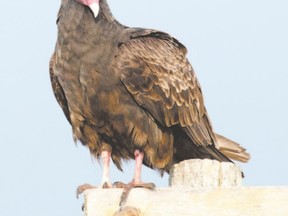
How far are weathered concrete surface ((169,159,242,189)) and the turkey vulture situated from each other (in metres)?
0.96

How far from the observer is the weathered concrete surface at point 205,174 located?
372 centimetres

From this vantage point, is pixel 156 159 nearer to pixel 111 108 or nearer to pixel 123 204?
pixel 111 108

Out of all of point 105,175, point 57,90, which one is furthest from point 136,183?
point 57,90

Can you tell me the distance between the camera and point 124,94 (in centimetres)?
507

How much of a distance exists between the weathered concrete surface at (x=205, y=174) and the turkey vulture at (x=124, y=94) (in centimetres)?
96

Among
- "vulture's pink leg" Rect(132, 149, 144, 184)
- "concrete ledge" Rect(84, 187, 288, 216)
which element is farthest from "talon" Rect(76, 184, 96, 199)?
"concrete ledge" Rect(84, 187, 288, 216)

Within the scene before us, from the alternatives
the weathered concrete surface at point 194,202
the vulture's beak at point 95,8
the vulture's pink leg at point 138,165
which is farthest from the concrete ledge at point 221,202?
the vulture's beak at point 95,8

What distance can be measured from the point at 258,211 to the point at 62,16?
8.86 feet

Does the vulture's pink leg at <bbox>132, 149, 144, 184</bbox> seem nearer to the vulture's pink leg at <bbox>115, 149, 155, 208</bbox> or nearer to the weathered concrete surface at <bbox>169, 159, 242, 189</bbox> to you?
the vulture's pink leg at <bbox>115, 149, 155, 208</bbox>

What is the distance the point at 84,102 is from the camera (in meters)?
5.09

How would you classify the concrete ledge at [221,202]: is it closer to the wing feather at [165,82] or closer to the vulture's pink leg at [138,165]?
the vulture's pink leg at [138,165]

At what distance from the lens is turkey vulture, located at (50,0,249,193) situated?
504 centimetres

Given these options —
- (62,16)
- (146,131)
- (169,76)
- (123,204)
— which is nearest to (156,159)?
(146,131)

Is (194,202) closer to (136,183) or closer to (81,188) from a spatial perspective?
(136,183)
